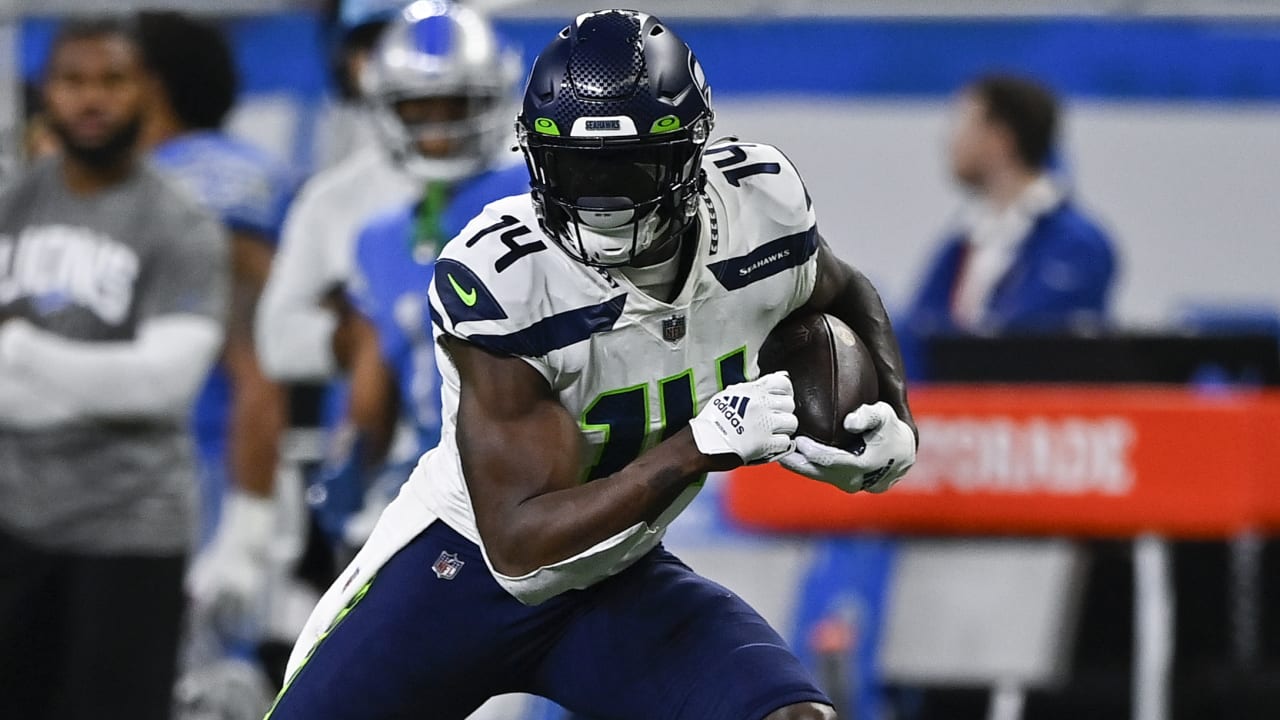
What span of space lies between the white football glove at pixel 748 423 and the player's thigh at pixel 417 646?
1.77 feet

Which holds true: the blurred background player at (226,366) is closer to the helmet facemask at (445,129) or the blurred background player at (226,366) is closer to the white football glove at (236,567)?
the white football glove at (236,567)

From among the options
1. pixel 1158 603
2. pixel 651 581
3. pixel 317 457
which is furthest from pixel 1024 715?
pixel 651 581

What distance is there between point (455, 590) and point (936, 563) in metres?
2.35

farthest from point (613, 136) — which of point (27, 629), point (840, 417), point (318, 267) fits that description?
point (318, 267)

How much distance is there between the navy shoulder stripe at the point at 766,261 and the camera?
3.28 m

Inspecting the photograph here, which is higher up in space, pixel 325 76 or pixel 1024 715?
pixel 325 76

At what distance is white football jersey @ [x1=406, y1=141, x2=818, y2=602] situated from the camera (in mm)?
3135

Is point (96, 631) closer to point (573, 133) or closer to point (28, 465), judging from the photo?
point (28, 465)

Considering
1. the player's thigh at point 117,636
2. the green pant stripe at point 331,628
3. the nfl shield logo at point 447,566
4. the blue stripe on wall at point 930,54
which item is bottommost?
the player's thigh at point 117,636

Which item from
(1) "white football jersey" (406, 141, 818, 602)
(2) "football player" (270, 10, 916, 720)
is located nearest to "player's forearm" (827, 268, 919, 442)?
(2) "football player" (270, 10, 916, 720)

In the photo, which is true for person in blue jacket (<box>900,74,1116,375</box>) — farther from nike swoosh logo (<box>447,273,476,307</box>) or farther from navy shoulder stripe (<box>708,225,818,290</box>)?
nike swoosh logo (<box>447,273,476,307</box>)

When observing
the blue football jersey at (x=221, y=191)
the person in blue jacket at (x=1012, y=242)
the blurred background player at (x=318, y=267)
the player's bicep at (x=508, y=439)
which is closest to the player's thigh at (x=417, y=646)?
the player's bicep at (x=508, y=439)

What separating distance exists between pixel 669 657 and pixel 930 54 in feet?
14.7

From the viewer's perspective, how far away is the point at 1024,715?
5.45m
